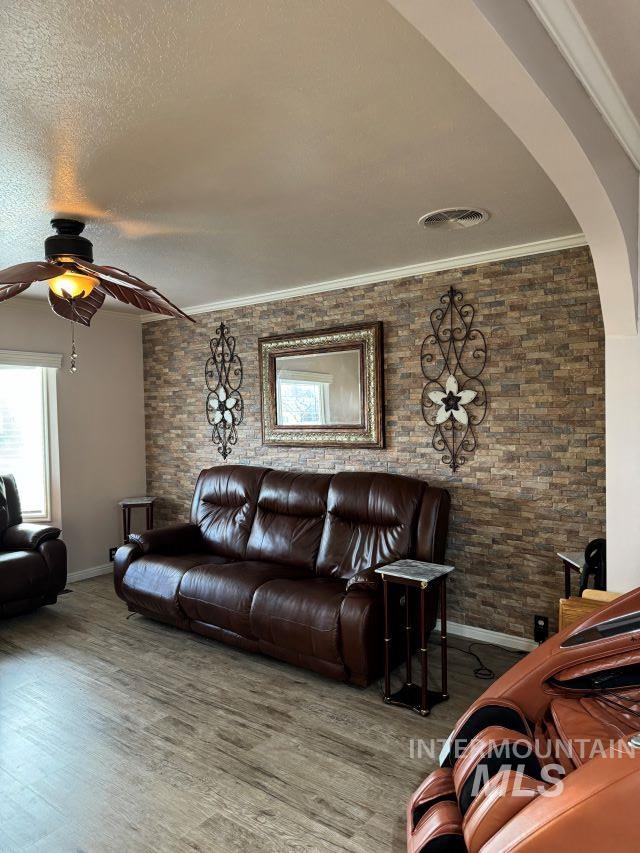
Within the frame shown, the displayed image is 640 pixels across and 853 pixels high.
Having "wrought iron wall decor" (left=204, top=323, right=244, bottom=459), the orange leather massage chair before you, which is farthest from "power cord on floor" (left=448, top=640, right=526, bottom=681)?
"wrought iron wall decor" (left=204, top=323, right=244, bottom=459)

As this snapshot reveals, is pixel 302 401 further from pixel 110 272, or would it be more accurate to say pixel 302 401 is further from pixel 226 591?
pixel 110 272

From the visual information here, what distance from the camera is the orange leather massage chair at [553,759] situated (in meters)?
0.98

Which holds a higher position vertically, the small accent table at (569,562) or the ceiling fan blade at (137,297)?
the ceiling fan blade at (137,297)

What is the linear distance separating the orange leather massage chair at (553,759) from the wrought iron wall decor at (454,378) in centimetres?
203

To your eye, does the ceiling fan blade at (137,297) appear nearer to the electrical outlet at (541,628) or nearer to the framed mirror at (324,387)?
the framed mirror at (324,387)

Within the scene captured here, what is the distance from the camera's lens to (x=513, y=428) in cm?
353

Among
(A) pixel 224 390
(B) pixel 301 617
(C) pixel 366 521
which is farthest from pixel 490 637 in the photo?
(A) pixel 224 390

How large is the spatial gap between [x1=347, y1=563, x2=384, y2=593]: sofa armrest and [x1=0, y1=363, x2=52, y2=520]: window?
3.42 m

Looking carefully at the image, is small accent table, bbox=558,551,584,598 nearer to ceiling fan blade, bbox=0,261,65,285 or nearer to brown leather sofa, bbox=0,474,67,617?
ceiling fan blade, bbox=0,261,65,285

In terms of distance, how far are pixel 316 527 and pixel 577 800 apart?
9.96ft

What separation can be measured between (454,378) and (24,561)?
3.45 metres

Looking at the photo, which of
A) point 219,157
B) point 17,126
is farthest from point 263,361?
point 17,126

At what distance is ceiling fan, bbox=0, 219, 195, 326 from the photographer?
8.22 ft

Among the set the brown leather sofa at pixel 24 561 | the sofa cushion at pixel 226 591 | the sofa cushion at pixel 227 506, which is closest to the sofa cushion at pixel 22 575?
the brown leather sofa at pixel 24 561
